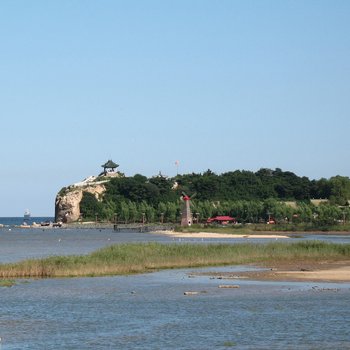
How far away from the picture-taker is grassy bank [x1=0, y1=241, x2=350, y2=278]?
6606 cm

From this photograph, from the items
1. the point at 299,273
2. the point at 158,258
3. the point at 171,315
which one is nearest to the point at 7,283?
the point at 171,315

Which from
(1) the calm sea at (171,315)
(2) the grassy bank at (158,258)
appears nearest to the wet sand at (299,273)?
(1) the calm sea at (171,315)

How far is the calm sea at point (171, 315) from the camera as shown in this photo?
37.5 metres

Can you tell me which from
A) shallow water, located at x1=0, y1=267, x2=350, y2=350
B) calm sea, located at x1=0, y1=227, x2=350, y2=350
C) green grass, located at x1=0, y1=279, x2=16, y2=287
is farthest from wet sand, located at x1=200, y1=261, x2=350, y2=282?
green grass, located at x1=0, y1=279, x2=16, y2=287

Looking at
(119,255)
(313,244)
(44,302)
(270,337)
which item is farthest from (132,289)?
(313,244)

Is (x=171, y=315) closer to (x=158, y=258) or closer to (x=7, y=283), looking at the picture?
(x=7, y=283)

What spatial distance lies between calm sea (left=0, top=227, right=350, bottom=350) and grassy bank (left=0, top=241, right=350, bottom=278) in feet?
10.5

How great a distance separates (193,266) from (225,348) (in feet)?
136

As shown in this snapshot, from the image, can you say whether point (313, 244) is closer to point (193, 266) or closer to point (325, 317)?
point (193, 266)

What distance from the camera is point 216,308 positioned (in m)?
48.2

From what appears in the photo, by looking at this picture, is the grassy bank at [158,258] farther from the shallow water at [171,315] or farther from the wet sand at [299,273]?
the wet sand at [299,273]

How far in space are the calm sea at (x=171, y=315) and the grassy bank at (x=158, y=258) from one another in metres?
3.21

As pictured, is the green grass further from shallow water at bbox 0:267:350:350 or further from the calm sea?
shallow water at bbox 0:267:350:350

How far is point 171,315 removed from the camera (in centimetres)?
4581
